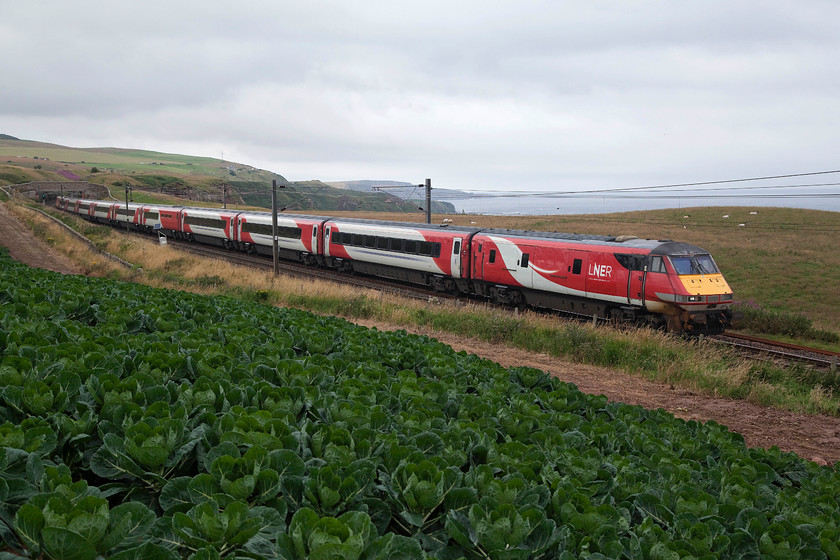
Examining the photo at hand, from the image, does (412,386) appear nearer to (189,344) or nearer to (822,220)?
(189,344)

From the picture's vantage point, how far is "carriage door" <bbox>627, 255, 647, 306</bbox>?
18875mm

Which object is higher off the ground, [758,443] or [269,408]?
[269,408]

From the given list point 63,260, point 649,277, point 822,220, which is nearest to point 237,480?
point 649,277

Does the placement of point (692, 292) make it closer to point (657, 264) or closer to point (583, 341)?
point (657, 264)

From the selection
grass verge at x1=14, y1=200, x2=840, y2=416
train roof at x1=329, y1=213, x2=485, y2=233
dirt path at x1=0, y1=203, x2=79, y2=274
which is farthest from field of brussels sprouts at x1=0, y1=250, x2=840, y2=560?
dirt path at x1=0, y1=203, x2=79, y2=274

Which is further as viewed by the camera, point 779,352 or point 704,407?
point 779,352

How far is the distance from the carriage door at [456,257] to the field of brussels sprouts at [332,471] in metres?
19.9

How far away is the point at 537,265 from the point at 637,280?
13.1 feet

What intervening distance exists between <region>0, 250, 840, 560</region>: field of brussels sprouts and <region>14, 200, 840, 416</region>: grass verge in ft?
28.5

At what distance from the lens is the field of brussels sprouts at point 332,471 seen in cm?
243

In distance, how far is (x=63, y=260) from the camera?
3167 centimetres

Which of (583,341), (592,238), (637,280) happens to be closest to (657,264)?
(637,280)

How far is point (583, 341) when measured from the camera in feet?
52.4

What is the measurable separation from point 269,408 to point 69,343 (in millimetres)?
2033
